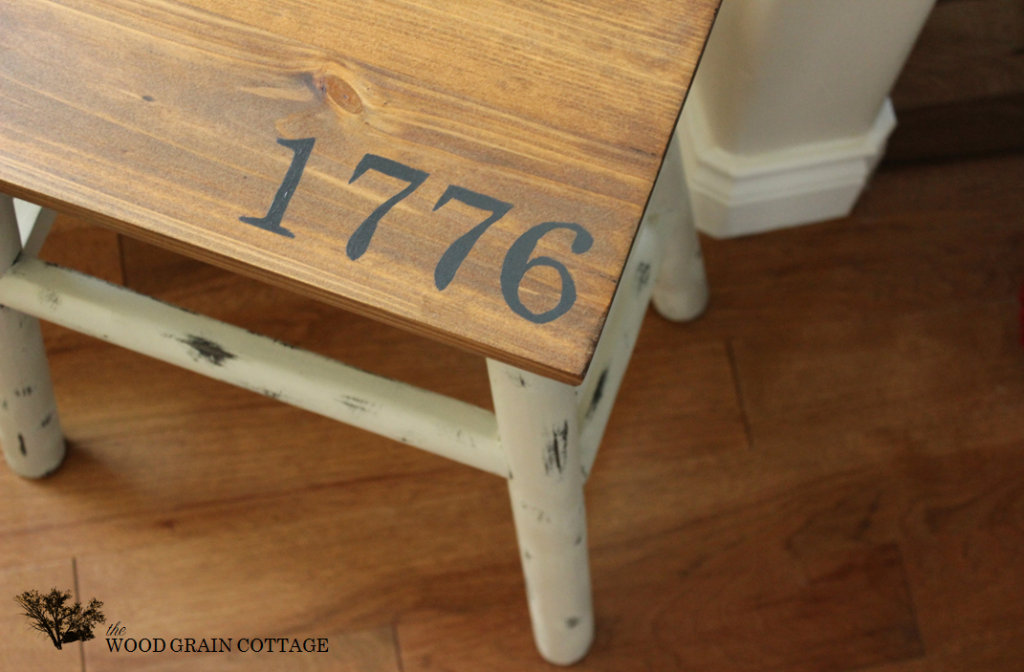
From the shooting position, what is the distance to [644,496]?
870mm

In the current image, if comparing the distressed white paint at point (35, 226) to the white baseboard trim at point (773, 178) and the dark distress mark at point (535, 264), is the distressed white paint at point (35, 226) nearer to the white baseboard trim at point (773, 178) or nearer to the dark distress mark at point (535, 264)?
the dark distress mark at point (535, 264)

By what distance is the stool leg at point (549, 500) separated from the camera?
503mm

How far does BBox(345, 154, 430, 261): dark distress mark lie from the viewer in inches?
17.0

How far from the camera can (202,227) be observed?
17.0 inches

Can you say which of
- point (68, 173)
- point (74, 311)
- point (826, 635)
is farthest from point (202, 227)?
point (826, 635)

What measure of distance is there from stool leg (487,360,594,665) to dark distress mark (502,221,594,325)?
0.06m

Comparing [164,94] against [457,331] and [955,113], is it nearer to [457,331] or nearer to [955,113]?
[457,331]

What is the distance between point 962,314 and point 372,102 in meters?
0.69

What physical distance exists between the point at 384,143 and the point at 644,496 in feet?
1.68

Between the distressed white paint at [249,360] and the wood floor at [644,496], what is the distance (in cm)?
27

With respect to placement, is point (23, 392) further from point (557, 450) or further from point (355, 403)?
point (557, 450)

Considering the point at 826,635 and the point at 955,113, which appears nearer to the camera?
the point at 826,635

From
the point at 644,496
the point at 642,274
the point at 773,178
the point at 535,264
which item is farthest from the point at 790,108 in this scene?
the point at 535,264

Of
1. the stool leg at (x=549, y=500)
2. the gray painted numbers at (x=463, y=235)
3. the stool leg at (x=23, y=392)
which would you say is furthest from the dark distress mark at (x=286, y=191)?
the stool leg at (x=23, y=392)
